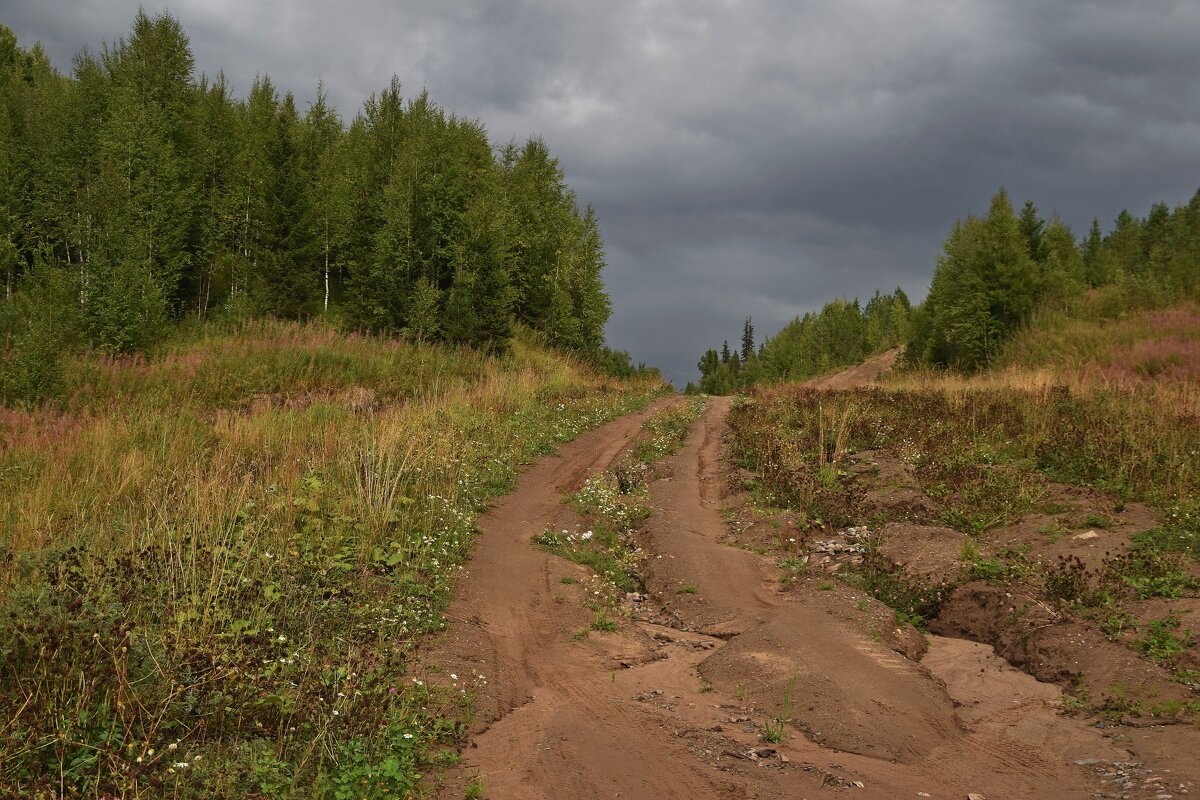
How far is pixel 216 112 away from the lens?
3419 cm

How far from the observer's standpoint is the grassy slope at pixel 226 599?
412cm

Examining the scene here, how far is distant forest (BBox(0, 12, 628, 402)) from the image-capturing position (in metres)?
23.2

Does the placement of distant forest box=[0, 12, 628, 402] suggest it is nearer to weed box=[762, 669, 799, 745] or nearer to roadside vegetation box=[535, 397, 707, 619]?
roadside vegetation box=[535, 397, 707, 619]

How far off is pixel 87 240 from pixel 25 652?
2340 cm

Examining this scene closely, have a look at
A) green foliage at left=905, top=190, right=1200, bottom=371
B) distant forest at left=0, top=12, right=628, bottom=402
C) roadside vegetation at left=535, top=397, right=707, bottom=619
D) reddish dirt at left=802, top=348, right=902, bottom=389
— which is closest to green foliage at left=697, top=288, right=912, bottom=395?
reddish dirt at left=802, top=348, right=902, bottom=389

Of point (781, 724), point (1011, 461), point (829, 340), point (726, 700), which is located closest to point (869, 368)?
point (829, 340)

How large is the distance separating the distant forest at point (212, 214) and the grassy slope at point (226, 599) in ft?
39.2

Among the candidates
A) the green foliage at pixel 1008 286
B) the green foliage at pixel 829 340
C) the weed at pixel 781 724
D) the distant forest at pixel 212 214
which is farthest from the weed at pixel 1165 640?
the green foliage at pixel 829 340

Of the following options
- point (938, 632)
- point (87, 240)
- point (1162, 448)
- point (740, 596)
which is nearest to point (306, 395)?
point (87, 240)

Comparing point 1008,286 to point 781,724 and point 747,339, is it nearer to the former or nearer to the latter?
point 781,724

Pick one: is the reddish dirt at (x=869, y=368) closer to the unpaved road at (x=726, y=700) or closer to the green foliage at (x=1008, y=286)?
the green foliage at (x=1008, y=286)

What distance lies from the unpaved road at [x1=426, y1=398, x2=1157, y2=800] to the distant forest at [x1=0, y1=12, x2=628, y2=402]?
20058 millimetres

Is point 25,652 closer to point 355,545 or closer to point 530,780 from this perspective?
point 530,780

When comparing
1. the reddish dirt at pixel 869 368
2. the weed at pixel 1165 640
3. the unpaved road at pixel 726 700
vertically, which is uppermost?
the reddish dirt at pixel 869 368
